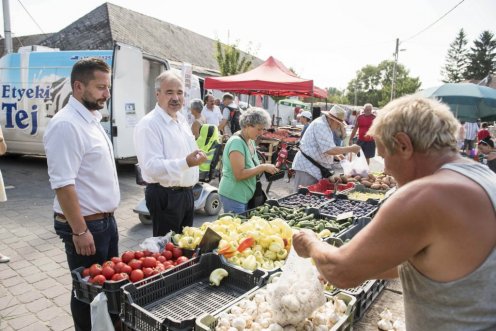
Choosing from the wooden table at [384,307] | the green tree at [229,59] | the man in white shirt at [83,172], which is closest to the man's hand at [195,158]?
the man in white shirt at [83,172]

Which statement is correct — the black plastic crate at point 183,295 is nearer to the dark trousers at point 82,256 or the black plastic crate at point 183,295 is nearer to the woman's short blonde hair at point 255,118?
the dark trousers at point 82,256

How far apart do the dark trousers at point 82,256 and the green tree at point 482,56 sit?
67807 millimetres

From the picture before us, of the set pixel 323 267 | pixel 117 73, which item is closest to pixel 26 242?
pixel 117 73

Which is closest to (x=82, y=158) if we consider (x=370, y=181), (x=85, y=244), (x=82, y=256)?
(x=85, y=244)

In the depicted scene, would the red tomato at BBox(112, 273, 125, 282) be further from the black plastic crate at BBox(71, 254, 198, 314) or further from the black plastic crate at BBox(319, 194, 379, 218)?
the black plastic crate at BBox(319, 194, 379, 218)

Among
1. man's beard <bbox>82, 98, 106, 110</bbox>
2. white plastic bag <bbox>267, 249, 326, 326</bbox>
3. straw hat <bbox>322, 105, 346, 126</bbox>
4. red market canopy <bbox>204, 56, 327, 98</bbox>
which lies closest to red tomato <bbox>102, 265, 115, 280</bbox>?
white plastic bag <bbox>267, 249, 326, 326</bbox>

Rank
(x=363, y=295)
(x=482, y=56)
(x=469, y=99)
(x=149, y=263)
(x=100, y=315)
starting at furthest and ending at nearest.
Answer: (x=482, y=56) < (x=469, y=99) < (x=149, y=263) < (x=363, y=295) < (x=100, y=315)

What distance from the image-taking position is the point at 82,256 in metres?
2.57

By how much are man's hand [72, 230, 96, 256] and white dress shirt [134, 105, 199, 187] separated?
0.80 m

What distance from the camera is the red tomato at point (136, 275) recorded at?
7.32 ft

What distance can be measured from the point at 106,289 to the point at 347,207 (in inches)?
113

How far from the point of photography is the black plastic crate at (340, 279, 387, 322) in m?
2.10

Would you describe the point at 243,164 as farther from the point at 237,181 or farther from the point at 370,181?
the point at 370,181

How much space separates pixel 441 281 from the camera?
125 centimetres
